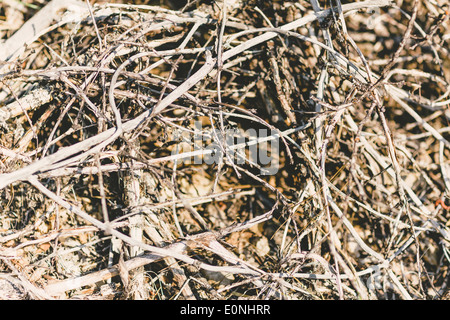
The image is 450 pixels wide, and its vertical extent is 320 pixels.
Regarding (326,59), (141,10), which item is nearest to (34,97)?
(141,10)

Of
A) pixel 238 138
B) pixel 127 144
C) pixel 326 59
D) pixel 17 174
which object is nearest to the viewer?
pixel 17 174

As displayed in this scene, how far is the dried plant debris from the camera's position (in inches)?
50.8

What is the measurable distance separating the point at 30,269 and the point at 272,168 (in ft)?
3.62

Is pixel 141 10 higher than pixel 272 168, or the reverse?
pixel 141 10

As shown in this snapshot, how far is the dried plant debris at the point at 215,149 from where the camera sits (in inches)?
50.8

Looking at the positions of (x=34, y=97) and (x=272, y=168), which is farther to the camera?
(x=272, y=168)

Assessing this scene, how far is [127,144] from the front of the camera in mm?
1229

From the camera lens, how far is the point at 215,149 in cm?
146

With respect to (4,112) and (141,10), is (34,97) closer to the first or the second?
(4,112)

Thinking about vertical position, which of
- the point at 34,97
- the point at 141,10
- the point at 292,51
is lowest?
the point at 34,97

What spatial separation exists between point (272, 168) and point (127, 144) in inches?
28.7

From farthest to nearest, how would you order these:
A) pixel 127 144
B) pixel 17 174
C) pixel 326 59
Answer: pixel 326 59 < pixel 127 144 < pixel 17 174

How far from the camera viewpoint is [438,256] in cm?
170
